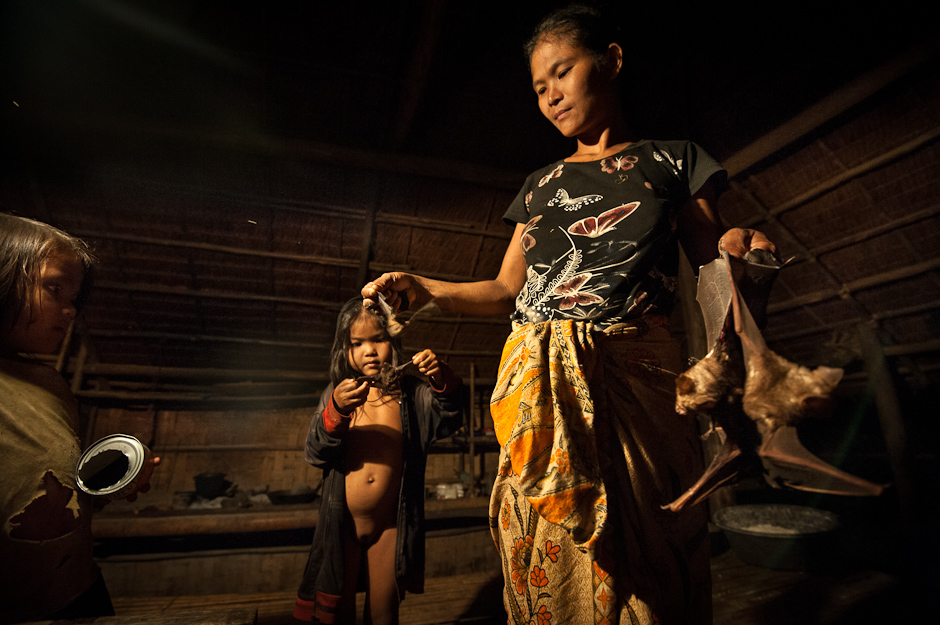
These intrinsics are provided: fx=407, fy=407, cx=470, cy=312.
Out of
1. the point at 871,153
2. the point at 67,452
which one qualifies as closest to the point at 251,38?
the point at 67,452

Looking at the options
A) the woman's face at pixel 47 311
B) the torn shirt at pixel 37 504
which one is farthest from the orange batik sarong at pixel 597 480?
the woman's face at pixel 47 311

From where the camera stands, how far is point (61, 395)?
4.99ft

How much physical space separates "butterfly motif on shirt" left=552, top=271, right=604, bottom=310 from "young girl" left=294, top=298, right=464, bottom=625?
1.04 m

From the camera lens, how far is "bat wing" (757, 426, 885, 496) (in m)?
0.64

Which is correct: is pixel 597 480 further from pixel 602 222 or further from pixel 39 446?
pixel 39 446

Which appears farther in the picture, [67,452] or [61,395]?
[61,395]

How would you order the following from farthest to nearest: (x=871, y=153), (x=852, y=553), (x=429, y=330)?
(x=429, y=330)
(x=852, y=553)
(x=871, y=153)

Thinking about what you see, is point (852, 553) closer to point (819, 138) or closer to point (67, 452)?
point (819, 138)

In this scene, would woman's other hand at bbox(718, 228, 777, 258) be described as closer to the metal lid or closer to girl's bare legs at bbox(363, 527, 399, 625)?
the metal lid

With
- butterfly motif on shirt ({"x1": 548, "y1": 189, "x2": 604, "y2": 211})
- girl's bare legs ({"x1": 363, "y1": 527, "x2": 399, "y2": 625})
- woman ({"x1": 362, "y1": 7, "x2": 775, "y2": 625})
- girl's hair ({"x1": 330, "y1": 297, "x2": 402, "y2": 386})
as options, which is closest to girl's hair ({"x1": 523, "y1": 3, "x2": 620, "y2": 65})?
woman ({"x1": 362, "y1": 7, "x2": 775, "y2": 625})

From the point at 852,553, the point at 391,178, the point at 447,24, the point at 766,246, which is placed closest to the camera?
the point at 766,246

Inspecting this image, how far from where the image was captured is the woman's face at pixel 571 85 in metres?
1.19

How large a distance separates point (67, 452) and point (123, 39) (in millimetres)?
3183

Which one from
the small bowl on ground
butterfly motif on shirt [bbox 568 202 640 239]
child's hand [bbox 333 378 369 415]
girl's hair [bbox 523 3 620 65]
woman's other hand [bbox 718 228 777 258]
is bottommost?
the small bowl on ground
